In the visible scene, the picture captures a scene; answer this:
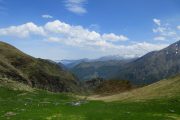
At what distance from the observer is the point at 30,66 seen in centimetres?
17638

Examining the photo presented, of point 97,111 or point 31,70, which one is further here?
point 31,70

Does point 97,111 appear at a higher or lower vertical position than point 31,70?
lower

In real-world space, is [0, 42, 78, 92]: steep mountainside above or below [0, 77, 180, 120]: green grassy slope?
above

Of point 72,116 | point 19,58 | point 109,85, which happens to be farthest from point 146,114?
point 19,58

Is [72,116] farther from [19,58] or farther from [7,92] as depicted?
[19,58]

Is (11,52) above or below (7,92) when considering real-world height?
above

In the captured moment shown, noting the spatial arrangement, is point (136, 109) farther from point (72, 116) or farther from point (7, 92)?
point (7, 92)

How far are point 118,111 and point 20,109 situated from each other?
17235 millimetres

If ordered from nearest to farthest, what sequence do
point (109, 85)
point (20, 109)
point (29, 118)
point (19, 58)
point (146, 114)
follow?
point (29, 118), point (146, 114), point (20, 109), point (109, 85), point (19, 58)

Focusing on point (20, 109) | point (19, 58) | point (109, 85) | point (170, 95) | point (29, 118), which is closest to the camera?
point (29, 118)

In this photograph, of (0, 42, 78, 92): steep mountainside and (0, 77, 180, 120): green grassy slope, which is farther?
Answer: (0, 42, 78, 92): steep mountainside

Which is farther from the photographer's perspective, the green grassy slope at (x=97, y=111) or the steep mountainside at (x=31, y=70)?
the steep mountainside at (x=31, y=70)

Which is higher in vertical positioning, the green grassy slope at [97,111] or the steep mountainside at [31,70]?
the steep mountainside at [31,70]

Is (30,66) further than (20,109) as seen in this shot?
Yes
